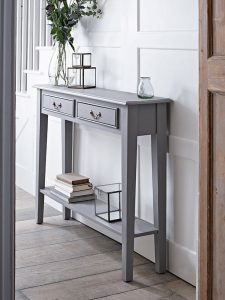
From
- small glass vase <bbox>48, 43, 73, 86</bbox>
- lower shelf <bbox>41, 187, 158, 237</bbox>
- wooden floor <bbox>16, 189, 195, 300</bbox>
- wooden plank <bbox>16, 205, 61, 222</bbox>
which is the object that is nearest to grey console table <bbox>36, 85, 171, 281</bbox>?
lower shelf <bbox>41, 187, 158, 237</bbox>

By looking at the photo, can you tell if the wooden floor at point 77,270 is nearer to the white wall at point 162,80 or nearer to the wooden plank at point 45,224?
the wooden plank at point 45,224

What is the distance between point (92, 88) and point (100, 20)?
47 cm

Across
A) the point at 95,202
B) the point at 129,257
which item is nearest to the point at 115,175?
the point at 95,202

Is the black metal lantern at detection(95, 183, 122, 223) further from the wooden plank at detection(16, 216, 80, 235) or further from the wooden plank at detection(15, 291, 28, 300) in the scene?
the wooden plank at detection(15, 291, 28, 300)

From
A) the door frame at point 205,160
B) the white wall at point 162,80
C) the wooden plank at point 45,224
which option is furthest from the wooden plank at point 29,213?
the door frame at point 205,160

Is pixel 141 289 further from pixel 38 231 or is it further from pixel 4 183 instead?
pixel 4 183

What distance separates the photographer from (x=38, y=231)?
403cm

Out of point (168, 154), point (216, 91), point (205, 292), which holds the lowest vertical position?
point (205, 292)

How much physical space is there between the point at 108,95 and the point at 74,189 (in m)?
0.80

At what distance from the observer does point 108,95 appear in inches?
132

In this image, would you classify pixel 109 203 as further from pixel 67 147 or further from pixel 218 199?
pixel 218 199

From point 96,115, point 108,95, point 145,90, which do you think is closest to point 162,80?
point 145,90

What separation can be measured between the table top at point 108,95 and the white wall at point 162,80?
0.38 ft

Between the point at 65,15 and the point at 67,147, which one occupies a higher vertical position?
the point at 65,15
